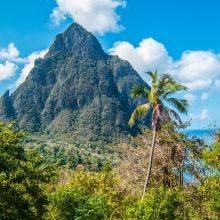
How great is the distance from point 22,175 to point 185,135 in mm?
27921

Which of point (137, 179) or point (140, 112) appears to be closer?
point (140, 112)

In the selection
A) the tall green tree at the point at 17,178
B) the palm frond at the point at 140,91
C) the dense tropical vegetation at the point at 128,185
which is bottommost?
the tall green tree at the point at 17,178

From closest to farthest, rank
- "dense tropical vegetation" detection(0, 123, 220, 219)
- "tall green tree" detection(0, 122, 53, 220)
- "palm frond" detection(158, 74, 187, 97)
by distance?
"tall green tree" detection(0, 122, 53, 220)
"dense tropical vegetation" detection(0, 123, 220, 219)
"palm frond" detection(158, 74, 187, 97)

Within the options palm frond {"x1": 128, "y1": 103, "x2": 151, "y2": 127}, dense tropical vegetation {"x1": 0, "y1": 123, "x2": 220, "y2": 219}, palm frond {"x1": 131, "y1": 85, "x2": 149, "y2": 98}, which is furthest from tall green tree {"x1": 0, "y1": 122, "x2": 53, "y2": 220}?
palm frond {"x1": 131, "y1": 85, "x2": 149, "y2": 98}

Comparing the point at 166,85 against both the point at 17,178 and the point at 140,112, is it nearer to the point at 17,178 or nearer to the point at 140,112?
the point at 140,112

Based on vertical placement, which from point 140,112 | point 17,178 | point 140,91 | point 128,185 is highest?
point 140,91

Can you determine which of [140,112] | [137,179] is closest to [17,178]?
[140,112]

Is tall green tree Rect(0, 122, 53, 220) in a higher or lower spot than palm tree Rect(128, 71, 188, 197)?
lower

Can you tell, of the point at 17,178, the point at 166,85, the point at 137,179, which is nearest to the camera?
the point at 17,178

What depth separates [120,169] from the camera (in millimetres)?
63219

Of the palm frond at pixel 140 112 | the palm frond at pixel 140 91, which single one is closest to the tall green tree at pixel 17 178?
the palm frond at pixel 140 112

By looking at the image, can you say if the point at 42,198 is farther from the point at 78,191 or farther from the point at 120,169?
the point at 120,169

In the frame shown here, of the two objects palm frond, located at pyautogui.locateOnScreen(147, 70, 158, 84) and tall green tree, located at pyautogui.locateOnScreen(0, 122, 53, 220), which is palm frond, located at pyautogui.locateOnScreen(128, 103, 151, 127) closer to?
palm frond, located at pyautogui.locateOnScreen(147, 70, 158, 84)

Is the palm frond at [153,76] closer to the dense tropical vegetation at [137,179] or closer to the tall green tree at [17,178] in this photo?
the dense tropical vegetation at [137,179]
